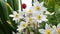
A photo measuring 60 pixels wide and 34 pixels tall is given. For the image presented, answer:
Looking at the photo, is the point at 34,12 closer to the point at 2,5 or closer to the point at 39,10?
the point at 39,10

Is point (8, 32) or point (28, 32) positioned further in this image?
point (8, 32)

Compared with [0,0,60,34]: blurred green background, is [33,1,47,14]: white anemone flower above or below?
above

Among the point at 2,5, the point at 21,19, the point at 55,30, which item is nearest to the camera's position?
the point at 55,30

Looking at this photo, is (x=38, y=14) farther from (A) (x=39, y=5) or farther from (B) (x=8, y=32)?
(B) (x=8, y=32)

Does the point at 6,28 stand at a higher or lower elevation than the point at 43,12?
lower

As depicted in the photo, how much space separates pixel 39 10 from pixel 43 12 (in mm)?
19

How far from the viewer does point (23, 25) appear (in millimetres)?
449

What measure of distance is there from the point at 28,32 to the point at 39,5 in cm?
9

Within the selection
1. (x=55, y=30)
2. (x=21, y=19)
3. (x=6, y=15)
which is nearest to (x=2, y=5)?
(x=6, y=15)

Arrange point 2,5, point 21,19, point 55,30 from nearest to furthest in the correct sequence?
point 55,30 < point 21,19 < point 2,5

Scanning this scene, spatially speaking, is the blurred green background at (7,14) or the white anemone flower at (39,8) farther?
the blurred green background at (7,14)

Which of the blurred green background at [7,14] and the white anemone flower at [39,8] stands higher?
the white anemone flower at [39,8]

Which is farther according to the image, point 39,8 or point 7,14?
point 7,14

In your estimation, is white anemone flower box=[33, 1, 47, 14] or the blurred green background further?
the blurred green background
